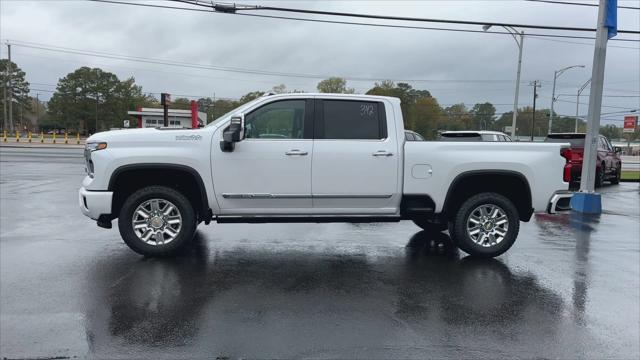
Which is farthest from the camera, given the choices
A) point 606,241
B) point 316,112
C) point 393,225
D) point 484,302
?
point 393,225

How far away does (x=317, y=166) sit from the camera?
242 inches

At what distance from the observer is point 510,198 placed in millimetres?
6820

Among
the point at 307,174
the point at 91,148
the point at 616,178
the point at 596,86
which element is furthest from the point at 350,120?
the point at 616,178

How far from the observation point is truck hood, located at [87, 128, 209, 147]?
19.5 ft

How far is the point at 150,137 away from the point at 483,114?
8568cm

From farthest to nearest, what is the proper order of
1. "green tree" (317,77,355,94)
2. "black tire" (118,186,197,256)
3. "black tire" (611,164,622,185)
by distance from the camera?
"green tree" (317,77,355,94)
"black tire" (611,164,622,185)
"black tire" (118,186,197,256)

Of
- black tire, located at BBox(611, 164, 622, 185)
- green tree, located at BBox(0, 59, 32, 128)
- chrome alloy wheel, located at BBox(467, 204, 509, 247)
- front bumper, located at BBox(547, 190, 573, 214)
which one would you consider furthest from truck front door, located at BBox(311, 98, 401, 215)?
green tree, located at BBox(0, 59, 32, 128)

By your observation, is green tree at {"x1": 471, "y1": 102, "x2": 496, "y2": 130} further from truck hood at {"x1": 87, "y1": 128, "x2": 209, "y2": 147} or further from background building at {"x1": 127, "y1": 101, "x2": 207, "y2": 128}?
truck hood at {"x1": 87, "y1": 128, "x2": 209, "y2": 147}

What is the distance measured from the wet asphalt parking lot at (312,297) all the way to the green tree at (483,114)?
80.9m

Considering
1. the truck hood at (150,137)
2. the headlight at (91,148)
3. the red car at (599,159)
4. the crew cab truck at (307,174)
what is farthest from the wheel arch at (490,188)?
the red car at (599,159)

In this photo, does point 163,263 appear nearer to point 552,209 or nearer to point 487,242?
point 487,242

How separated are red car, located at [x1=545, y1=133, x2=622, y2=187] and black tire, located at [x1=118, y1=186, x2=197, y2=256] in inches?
426

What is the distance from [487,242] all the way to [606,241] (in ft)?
9.64

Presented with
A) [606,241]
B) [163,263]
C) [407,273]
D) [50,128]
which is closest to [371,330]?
[407,273]
